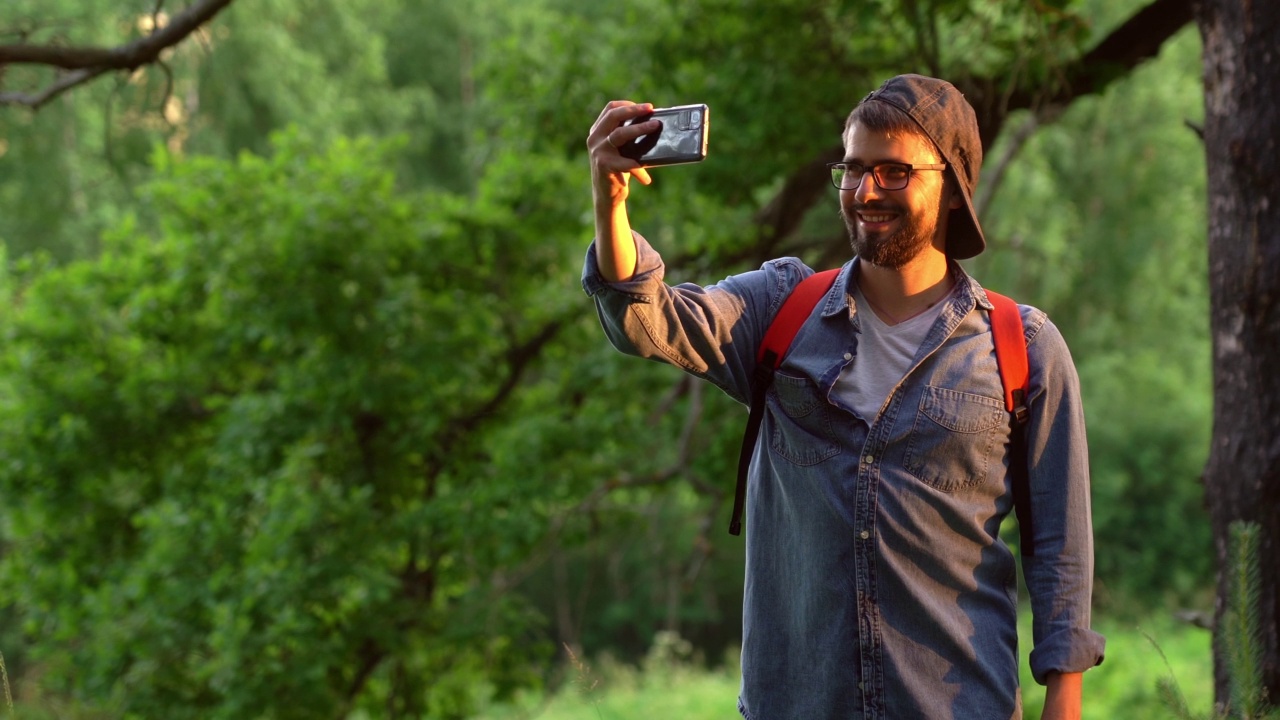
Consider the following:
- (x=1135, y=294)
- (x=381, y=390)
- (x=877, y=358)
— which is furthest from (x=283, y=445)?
(x=1135, y=294)

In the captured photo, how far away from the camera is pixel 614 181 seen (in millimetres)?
1819

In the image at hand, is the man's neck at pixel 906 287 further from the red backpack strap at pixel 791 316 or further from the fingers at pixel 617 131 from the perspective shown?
the fingers at pixel 617 131

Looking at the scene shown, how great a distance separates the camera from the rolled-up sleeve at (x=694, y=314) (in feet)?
6.15

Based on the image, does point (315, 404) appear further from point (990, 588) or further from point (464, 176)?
point (464, 176)

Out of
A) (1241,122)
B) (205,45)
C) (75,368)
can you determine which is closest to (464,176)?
(75,368)

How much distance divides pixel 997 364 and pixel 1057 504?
0.24 meters

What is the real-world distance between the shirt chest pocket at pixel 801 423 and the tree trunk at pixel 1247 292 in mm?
1859

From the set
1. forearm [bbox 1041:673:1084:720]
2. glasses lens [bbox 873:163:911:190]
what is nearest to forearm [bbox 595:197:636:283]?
glasses lens [bbox 873:163:911:190]

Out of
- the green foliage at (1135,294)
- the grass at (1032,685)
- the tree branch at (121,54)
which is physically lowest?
the grass at (1032,685)

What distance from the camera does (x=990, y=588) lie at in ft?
6.46

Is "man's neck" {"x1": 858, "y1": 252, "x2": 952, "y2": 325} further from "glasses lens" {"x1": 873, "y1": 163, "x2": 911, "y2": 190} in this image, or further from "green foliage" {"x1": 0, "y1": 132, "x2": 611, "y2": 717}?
"green foliage" {"x1": 0, "y1": 132, "x2": 611, "y2": 717}

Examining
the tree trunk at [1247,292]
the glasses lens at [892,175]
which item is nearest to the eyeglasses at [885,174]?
the glasses lens at [892,175]

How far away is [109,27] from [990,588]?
58.5ft

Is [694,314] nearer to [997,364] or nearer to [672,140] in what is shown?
[672,140]
